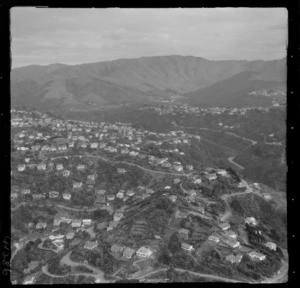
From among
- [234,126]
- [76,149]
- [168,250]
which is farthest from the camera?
[234,126]

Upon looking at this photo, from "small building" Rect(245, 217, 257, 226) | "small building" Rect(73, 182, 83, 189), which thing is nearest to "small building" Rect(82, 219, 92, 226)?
"small building" Rect(73, 182, 83, 189)

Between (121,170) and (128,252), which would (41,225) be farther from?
(121,170)

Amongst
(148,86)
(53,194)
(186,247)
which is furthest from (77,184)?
(148,86)

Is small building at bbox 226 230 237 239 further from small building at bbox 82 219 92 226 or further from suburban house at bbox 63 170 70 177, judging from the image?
suburban house at bbox 63 170 70 177
